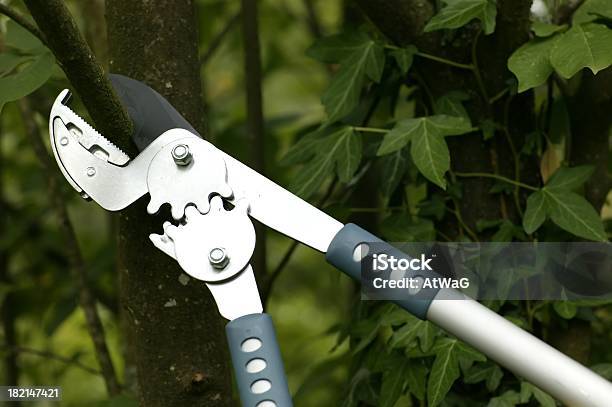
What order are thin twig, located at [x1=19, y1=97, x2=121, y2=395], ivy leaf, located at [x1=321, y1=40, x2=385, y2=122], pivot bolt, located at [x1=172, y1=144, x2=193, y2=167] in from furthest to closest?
thin twig, located at [x1=19, y1=97, x2=121, y2=395] < ivy leaf, located at [x1=321, y1=40, x2=385, y2=122] < pivot bolt, located at [x1=172, y1=144, x2=193, y2=167]

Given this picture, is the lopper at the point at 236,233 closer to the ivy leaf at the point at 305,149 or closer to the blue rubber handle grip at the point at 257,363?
the blue rubber handle grip at the point at 257,363

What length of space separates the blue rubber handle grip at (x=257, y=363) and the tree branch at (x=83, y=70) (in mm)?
195

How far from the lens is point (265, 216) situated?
31.7 inches

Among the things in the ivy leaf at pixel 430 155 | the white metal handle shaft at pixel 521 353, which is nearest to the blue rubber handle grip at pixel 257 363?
the white metal handle shaft at pixel 521 353

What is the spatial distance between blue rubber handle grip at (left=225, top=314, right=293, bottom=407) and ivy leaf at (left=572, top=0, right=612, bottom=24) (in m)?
0.43

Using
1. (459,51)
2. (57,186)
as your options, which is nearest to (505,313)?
(459,51)

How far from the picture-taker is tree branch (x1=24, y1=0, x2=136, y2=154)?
0.69 m

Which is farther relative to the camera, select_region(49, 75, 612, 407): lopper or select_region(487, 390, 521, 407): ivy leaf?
select_region(487, 390, 521, 407): ivy leaf

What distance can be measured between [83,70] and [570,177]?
51 cm

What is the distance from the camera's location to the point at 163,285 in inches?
35.5

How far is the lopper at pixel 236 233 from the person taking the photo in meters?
0.74

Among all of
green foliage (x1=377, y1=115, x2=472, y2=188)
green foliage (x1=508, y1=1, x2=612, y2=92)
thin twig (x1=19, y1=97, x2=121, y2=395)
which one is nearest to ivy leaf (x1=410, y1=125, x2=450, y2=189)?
green foliage (x1=377, y1=115, x2=472, y2=188)

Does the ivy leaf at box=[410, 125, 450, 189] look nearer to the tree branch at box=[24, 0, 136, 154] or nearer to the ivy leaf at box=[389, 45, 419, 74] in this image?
the ivy leaf at box=[389, 45, 419, 74]

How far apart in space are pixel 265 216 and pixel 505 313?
33 centimetres
